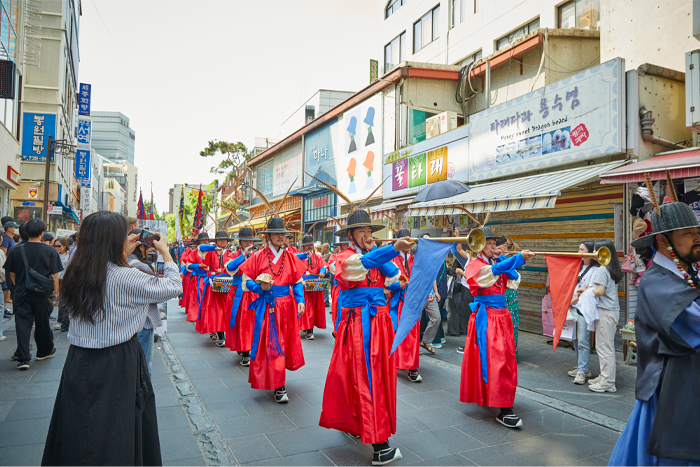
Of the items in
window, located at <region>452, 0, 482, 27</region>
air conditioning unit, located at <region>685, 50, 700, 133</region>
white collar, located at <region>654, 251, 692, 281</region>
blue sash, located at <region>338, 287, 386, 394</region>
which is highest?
window, located at <region>452, 0, 482, 27</region>

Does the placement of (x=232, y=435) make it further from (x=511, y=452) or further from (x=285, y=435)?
(x=511, y=452)

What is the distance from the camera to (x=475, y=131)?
36.3 feet

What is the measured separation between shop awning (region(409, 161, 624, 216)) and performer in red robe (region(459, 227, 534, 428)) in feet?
8.49

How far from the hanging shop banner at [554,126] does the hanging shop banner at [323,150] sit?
9711 millimetres

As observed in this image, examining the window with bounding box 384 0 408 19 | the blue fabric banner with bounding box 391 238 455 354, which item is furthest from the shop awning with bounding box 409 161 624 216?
the window with bounding box 384 0 408 19

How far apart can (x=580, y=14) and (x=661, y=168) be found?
27.5ft

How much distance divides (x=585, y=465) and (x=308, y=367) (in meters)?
4.00

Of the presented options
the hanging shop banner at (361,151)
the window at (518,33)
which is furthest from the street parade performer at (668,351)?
the hanging shop banner at (361,151)

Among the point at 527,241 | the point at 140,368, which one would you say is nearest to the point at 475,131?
Result: the point at 527,241

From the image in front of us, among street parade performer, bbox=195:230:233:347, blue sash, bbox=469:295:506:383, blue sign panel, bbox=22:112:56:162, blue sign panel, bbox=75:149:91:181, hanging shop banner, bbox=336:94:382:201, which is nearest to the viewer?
blue sash, bbox=469:295:506:383

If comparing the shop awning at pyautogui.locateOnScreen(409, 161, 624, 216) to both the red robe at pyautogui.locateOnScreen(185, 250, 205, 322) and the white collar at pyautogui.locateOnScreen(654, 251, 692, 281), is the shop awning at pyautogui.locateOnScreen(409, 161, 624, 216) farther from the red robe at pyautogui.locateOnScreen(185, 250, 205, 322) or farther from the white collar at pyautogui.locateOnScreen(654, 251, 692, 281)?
the red robe at pyautogui.locateOnScreen(185, 250, 205, 322)

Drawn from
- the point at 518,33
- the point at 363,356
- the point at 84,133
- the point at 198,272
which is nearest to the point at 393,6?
the point at 518,33

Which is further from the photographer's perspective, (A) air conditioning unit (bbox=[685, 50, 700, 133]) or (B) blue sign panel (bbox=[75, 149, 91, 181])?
(B) blue sign panel (bbox=[75, 149, 91, 181])

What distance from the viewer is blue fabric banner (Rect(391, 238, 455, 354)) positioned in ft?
11.0
